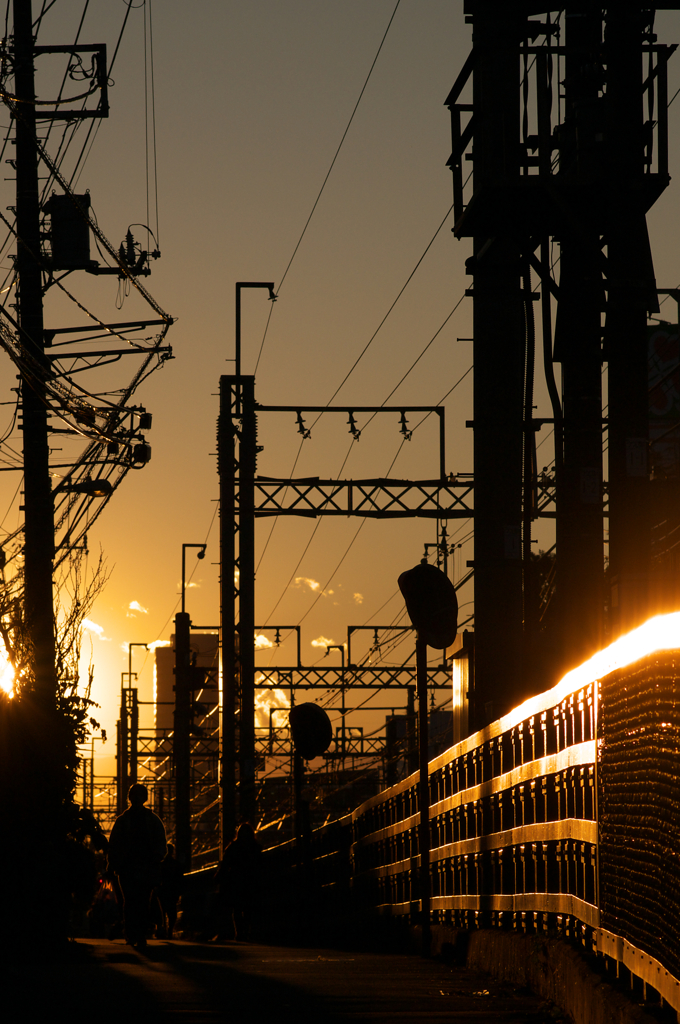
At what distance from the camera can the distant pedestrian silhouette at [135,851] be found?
46.8ft

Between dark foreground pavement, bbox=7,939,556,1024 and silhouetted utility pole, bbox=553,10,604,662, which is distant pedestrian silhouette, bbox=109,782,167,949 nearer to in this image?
dark foreground pavement, bbox=7,939,556,1024

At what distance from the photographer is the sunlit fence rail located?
4.70 m

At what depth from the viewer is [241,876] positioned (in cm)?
1755

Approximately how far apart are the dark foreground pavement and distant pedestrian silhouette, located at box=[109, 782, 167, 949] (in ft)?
8.78

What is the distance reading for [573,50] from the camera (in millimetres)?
13023

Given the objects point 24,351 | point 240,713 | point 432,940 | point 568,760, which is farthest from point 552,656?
point 240,713

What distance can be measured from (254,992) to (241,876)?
9294mm

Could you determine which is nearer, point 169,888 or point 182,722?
point 169,888

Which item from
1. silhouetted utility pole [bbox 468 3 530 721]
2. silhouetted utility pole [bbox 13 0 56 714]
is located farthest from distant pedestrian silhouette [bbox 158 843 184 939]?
silhouetted utility pole [bbox 468 3 530 721]

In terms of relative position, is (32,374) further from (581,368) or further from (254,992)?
(254,992)

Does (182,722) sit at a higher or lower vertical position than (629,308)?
lower

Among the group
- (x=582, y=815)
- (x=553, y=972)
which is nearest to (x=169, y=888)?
(x=553, y=972)

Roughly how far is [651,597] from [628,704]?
640 centimetres

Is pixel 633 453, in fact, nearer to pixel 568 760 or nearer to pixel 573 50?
pixel 573 50
